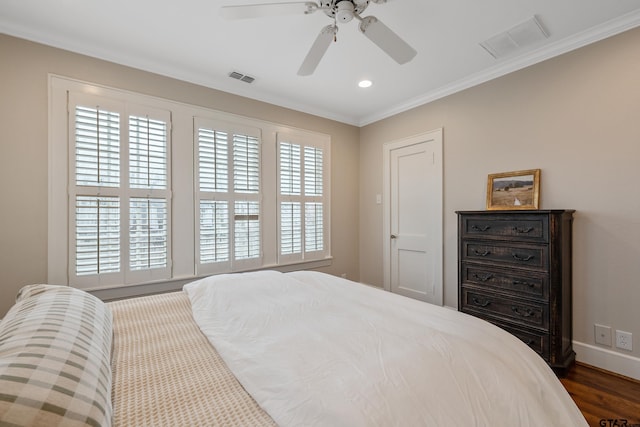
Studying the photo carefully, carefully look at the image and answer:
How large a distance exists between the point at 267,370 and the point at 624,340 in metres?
2.77

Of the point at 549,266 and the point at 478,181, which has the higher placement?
the point at 478,181

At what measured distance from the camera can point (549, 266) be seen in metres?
2.13

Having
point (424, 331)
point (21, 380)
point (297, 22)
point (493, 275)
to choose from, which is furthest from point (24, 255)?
point (493, 275)

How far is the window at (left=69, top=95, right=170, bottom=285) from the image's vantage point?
235cm

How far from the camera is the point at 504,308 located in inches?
93.7

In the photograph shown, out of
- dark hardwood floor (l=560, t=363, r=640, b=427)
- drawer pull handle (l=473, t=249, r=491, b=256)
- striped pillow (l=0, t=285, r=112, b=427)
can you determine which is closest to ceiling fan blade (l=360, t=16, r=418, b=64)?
drawer pull handle (l=473, t=249, r=491, b=256)

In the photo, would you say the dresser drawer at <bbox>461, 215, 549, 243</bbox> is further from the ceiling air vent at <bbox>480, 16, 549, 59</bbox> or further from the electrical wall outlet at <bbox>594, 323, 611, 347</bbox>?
the ceiling air vent at <bbox>480, 16, 549, 59</bbox>

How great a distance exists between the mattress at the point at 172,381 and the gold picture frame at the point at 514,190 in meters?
2.78

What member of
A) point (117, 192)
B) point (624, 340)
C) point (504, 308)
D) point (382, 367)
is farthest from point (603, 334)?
point (117, 192)

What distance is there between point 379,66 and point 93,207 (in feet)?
9.40

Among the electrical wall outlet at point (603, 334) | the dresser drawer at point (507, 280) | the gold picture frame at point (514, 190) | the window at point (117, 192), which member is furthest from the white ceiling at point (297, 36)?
the electrical wall outlet at point (603, 334)

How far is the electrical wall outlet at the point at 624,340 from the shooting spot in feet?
6.93

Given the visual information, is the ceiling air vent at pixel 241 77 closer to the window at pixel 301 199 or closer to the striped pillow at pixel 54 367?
the window at pixel 301 199

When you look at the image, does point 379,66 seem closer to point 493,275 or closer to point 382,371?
point 493,275
